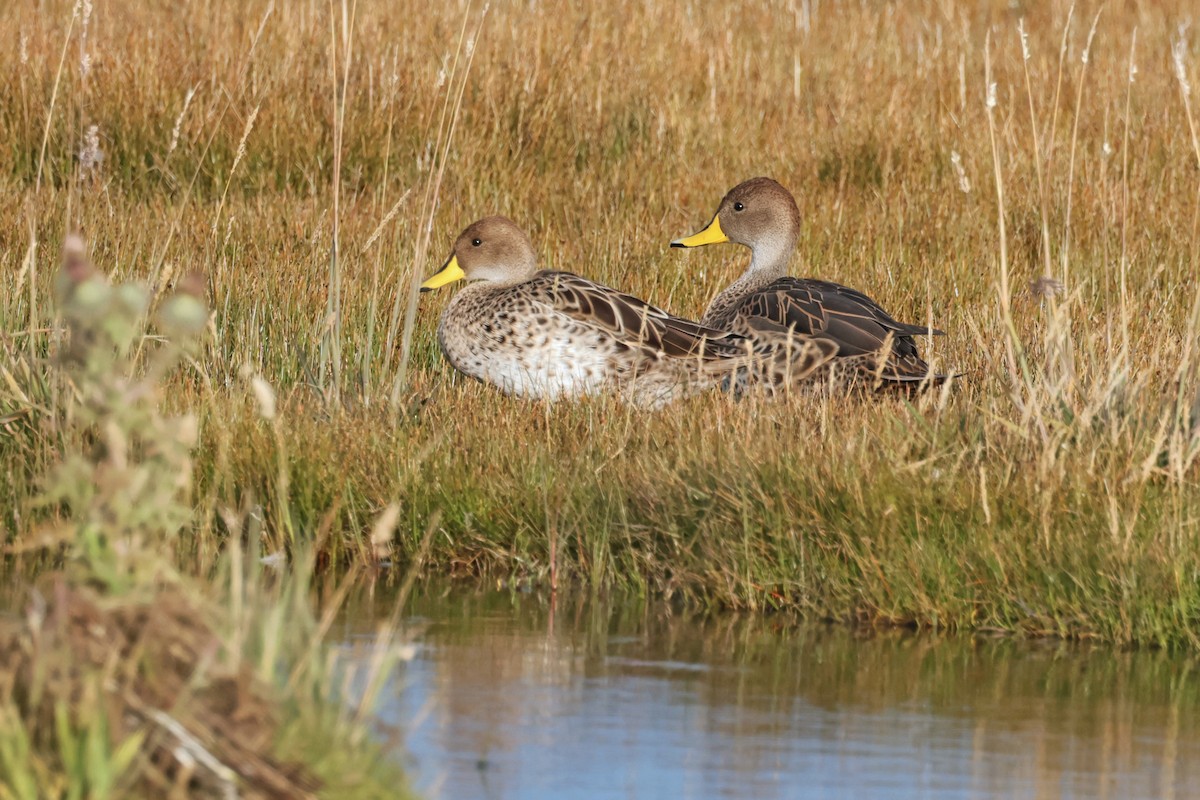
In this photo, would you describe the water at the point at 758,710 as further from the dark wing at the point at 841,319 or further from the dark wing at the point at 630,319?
the dark wing at the point at 841,319

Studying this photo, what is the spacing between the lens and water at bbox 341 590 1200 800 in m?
3.62

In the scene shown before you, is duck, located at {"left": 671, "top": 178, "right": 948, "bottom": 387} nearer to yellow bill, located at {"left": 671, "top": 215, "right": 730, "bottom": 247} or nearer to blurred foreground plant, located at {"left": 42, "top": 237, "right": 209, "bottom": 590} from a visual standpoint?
yellow bill, located at {"left": 671, "top": 215, "right": 730, "bottom": 247}

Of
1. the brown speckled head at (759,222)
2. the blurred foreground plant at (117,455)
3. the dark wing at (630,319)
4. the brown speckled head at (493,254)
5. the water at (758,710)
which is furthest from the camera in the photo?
the brown speckled head at (759,222)

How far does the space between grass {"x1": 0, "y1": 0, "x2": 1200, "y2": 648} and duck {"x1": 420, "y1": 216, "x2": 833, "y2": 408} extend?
25cm

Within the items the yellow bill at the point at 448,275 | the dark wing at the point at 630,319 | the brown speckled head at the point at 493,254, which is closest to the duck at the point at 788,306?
the dark wing at the point at 630,319

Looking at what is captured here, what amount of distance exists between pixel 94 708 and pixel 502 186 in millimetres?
7465

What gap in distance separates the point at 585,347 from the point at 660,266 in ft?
6.97

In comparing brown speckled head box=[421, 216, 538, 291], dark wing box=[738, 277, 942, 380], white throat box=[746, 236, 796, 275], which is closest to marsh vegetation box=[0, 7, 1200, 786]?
dark wing box=[738, 277, 942, 380]

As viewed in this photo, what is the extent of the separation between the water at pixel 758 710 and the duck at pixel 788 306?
1.53m

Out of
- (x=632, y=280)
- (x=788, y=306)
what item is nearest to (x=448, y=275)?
(x=632, y=280)

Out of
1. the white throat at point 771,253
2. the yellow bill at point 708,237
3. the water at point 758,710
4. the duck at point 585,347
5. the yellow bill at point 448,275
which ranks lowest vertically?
the water at point 758,710

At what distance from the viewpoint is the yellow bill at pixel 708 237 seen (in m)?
8.78

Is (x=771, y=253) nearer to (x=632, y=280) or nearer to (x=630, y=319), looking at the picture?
(x=632, y=280)

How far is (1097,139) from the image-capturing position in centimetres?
1061
